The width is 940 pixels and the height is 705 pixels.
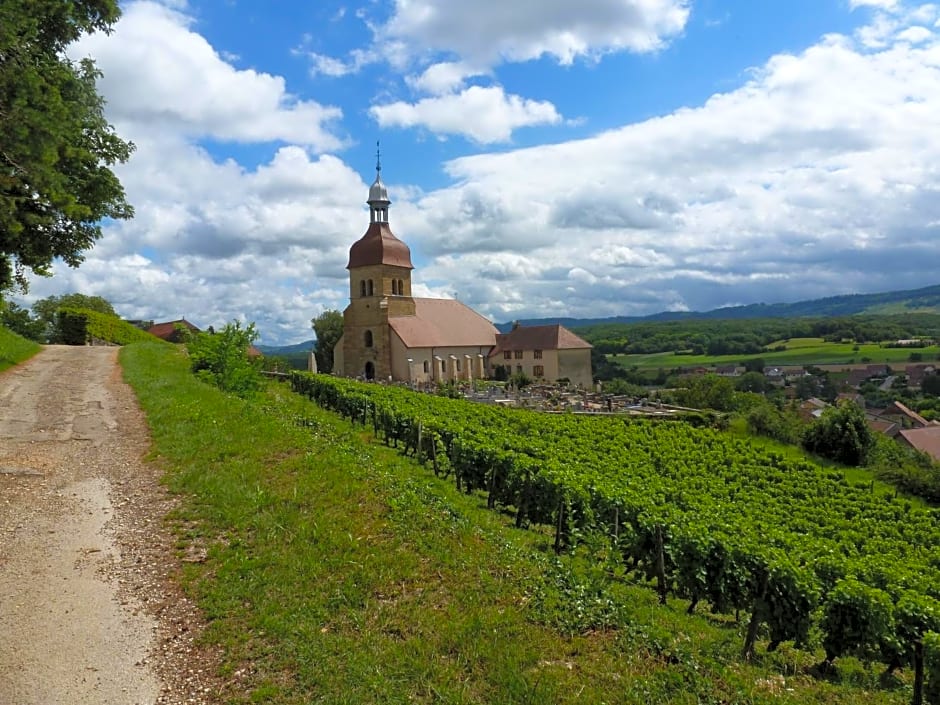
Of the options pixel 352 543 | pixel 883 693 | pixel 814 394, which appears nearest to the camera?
pixel 883 693

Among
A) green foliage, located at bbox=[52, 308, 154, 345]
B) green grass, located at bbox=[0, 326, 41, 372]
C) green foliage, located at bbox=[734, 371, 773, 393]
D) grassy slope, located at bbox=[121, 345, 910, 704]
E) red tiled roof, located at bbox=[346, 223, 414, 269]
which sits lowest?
green foliage, located at bbox=[734, 371, 773, 393]

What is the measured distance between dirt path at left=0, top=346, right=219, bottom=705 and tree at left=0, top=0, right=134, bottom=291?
12.8ft

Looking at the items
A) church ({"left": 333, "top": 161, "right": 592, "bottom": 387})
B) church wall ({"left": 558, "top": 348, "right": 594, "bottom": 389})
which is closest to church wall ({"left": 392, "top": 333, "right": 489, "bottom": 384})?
church ({"left": 333, "top": 161, "right": 592, "bottom": 387})

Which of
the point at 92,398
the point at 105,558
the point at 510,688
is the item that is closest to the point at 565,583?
the point at 510,688

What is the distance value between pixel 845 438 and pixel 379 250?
36.7m

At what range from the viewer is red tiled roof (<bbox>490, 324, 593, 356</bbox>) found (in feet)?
194

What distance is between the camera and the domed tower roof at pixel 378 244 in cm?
5575

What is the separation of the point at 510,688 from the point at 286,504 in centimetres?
467

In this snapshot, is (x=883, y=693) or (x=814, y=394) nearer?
(x=883, y=693)

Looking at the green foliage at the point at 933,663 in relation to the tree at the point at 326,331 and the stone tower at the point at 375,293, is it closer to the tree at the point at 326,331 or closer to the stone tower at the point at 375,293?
the stone tower at the point at 375,293

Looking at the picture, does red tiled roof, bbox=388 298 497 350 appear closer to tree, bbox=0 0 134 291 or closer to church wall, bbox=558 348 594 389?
church wall, bbox=558 348 594 389

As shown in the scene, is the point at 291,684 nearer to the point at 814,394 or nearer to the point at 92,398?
the point at 92,398

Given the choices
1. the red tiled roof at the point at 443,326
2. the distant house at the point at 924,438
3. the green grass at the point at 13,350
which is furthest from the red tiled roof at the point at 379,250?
the distant house at the point at 924,438

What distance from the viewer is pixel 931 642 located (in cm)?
651
